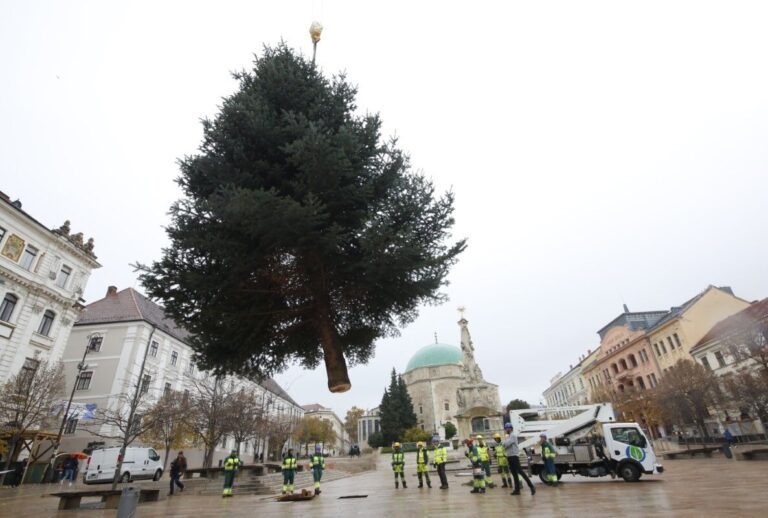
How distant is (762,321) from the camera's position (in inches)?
968

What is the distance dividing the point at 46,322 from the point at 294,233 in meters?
31.4

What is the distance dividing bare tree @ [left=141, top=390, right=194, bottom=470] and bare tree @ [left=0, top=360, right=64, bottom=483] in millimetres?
5489

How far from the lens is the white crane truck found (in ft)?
48.7

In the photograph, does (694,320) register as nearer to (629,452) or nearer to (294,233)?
(629,452)

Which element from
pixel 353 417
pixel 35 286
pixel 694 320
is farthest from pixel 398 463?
pixel 353 417

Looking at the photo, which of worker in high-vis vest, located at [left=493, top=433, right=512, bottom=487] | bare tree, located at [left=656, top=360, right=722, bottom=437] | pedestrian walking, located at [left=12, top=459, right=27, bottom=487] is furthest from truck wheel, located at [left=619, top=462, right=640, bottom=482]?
pedestrian walking, located at [left=12, top=459, right=27, bottom=487]

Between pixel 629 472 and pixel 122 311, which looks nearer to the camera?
pixel 629 472

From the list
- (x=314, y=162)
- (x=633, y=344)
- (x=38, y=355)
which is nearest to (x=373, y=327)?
(x=314, y=162)

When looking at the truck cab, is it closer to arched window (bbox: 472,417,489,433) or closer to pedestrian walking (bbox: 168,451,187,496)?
pedestrian walking (bbox: 168,451,187,496)

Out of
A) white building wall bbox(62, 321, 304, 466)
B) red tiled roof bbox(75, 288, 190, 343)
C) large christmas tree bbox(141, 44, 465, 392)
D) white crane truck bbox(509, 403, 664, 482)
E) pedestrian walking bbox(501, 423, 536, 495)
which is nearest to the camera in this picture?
large christmas tree bbox(141, 44, 465, 392)

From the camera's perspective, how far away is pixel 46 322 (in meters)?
28.5

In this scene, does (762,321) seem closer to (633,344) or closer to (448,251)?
(448,251)

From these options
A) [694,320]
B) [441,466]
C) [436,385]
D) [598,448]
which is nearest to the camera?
[441,466]

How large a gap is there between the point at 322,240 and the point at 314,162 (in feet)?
4.12
